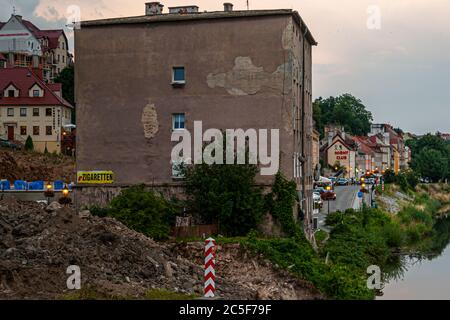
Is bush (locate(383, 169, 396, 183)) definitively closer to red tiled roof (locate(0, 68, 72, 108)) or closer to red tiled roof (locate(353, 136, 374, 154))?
red tiled roof (locate(353, 136, 374, 154))

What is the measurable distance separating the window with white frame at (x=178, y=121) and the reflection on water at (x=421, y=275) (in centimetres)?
1321

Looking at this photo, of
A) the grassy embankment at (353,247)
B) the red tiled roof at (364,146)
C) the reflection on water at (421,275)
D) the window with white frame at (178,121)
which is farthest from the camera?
the red tiled roof at (364,146)

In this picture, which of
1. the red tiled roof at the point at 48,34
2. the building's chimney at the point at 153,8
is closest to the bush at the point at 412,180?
the red tiled roof at the point at 48,34

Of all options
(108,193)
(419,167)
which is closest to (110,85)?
(108,193)

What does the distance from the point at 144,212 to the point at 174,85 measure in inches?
301

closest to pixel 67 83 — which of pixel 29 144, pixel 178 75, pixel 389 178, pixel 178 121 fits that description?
pixel 29 144

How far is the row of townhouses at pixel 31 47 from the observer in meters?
108

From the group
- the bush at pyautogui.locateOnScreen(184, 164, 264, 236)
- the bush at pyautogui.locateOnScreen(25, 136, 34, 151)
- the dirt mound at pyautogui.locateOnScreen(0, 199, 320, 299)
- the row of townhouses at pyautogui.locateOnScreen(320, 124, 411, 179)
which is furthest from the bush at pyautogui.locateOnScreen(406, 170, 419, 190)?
the dirt mound at pyautogui.locateOnScreen(0, 199, 320, 299)

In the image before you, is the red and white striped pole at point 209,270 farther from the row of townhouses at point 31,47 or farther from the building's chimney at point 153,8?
the row of townhouses at point 31,47

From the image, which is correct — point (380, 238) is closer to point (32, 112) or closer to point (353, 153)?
point (32, 112)

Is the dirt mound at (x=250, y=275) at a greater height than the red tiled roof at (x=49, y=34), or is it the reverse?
the red tiled roof at (x=49, y=34)

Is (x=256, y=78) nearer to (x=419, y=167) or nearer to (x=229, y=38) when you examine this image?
(x=229, y=38)

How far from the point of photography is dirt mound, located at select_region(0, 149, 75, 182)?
224ft

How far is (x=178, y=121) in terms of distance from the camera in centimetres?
3938
